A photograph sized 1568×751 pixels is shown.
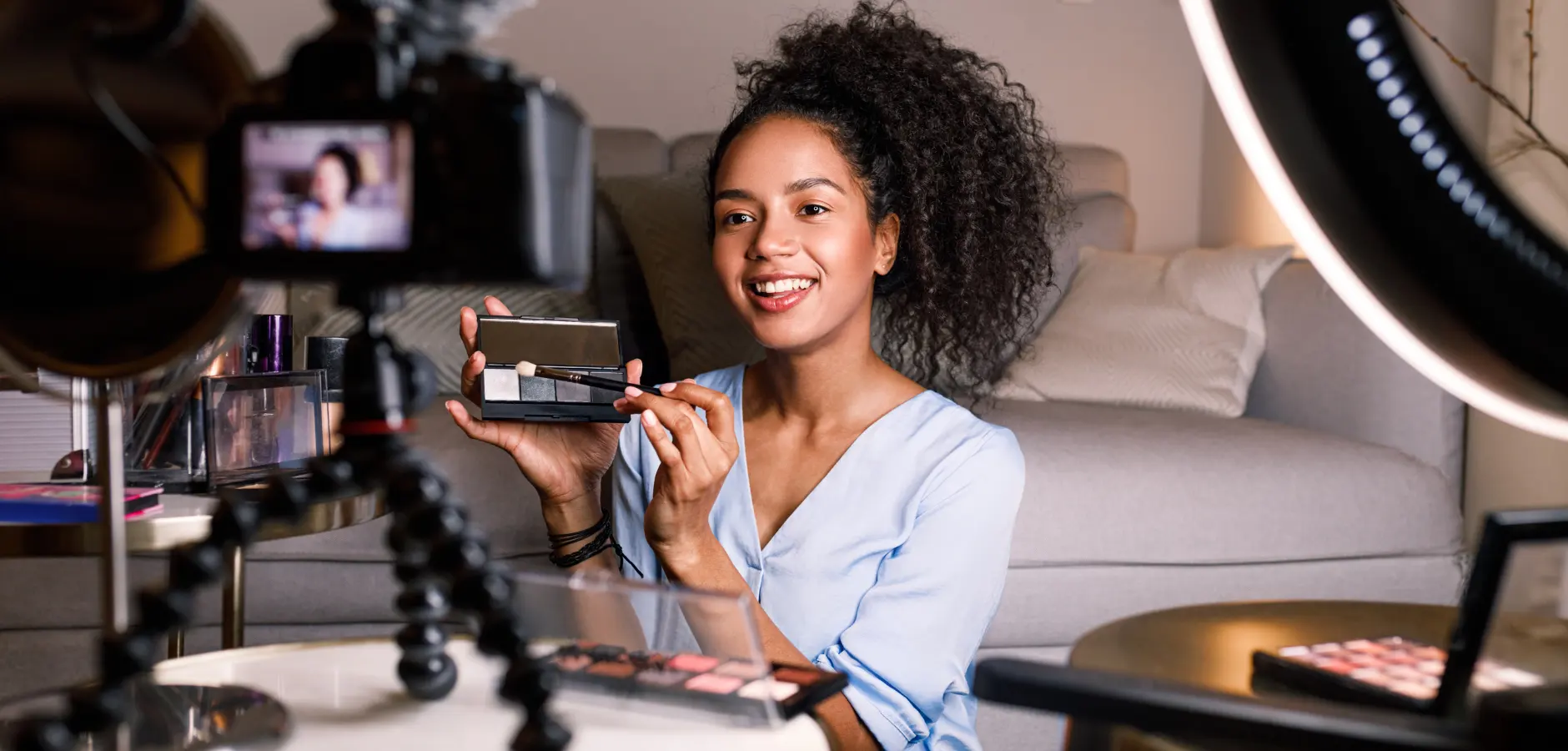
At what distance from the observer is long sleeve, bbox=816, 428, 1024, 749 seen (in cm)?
112

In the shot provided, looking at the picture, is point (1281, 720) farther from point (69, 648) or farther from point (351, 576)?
point (69, 648)

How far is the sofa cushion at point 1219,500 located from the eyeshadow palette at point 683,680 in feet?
3.51

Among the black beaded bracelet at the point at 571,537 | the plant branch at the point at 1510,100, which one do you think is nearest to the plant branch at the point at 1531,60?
the plant branch at the point at 1510,100

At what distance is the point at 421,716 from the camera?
68 cm

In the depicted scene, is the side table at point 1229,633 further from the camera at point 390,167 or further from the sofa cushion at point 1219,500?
the sofa cushion at point 1219,500

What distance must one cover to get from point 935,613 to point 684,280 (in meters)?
1.04

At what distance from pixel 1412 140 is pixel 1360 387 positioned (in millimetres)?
1827

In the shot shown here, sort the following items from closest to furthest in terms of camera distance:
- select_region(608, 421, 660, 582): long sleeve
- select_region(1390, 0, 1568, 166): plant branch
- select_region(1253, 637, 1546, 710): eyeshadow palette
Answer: select_region(1253, 637, 1546, 710): eyeshadow palette, select_region(608, 421, 660, 582): long sleeve, select_region(1390, 0, 1568, 166): plant branch

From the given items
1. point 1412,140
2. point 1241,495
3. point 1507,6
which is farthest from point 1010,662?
point 1507,6

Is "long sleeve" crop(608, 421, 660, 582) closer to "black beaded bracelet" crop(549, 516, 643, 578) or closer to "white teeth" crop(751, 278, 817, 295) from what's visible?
"black beaded bracelet" crop(549, 516, 643, 578)

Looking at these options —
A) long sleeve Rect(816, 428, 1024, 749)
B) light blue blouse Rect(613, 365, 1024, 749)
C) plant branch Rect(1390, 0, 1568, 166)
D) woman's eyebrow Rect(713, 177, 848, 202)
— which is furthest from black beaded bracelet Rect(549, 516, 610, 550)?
plant branch Rect(1390, 0, 1568, 166)

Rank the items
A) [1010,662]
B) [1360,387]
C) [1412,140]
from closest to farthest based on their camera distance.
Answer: [1412,140]
[1010,662]
[1360,387]

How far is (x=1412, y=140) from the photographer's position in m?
0.29

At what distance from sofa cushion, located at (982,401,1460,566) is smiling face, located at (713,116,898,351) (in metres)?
0.54
